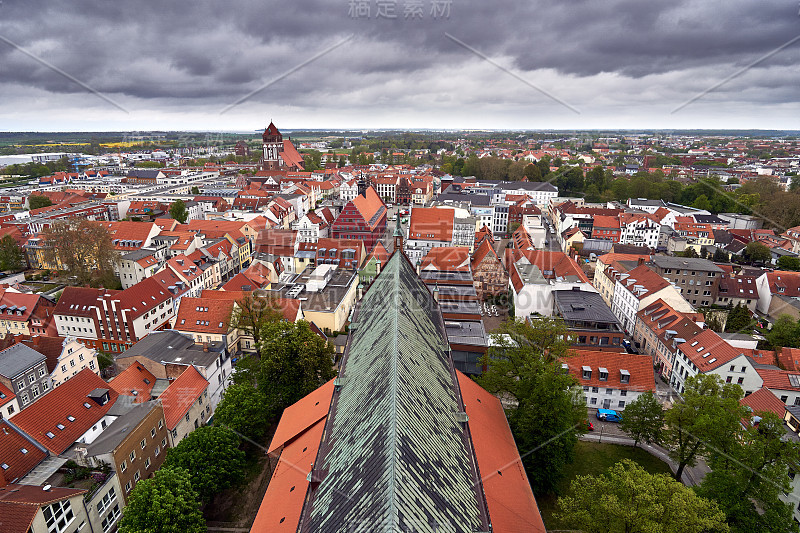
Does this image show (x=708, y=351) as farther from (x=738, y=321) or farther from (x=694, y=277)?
(x=694, y=277)

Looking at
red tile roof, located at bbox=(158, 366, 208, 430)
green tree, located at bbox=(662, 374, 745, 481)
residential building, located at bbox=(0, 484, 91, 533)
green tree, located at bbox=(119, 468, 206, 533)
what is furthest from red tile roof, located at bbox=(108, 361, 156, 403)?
green tree, located at bbox=(662, 374, 745, 481)

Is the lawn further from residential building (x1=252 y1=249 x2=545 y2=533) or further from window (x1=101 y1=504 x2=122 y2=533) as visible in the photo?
window (x1=101 y1=504 x2=122 y2=533)

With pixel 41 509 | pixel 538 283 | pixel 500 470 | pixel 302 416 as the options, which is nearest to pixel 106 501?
pixel 41 509

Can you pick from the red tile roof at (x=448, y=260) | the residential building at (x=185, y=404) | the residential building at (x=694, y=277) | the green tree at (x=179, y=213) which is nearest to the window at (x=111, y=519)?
the residential building at (x=185, y=404)

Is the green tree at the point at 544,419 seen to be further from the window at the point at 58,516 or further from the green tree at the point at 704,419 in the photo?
the window at the point at 58,516

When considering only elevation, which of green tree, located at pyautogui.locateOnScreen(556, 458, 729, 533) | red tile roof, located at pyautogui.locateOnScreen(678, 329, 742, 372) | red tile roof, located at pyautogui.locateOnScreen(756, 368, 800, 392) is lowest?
red tile roof, located at pyautogui.locateOnScreen(756, 368, 800, 392)

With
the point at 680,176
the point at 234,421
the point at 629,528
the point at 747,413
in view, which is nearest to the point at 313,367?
the point at 234,421

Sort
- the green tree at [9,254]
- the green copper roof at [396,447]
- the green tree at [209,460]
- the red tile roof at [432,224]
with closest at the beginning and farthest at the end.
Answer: the green copper roof at [396,447] < the green tree at [209,460] < the green tree at [9,254] < the red tile roof at [432,224]
